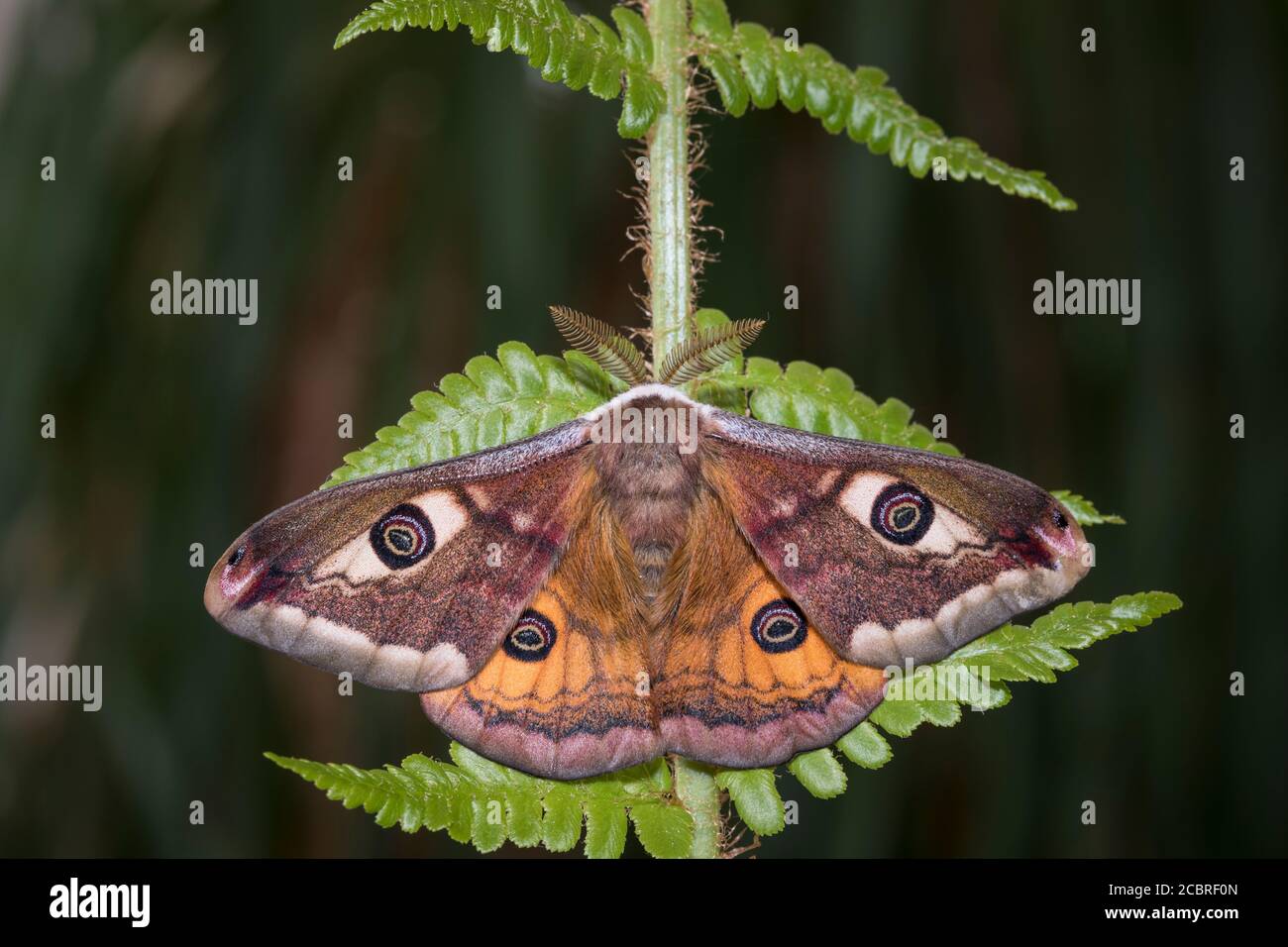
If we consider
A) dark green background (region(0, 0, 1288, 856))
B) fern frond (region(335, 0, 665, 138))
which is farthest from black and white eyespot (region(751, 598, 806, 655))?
dark green background (region(0, 0, 1288, 856))

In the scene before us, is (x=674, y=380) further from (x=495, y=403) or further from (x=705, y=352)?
(x=495, y=403)

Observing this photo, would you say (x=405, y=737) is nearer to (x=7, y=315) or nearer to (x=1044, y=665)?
(x=7, y=315)

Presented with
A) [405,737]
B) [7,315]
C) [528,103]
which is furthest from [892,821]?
[7,315]

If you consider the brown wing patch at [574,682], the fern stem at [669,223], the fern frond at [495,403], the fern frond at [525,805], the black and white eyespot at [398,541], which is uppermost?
the fern stem at [669,223]

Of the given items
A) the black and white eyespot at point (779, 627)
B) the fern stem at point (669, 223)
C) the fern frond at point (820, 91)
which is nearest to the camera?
the black and white eyespot at point (779, 627)

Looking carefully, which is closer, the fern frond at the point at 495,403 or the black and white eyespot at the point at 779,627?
the black and white eyespot at the point at 779,627

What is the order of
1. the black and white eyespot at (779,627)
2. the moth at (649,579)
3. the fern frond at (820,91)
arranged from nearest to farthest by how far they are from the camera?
1. the moth at (649,579)
2. the black and white eyespot at (779,627)
3. the fern frond at (820,91)

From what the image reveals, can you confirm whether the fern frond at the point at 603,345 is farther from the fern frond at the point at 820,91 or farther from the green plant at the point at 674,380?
the fern frond at the point at 820,91

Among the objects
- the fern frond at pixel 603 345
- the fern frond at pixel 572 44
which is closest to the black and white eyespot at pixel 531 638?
the fern frond at pixel 603 345
